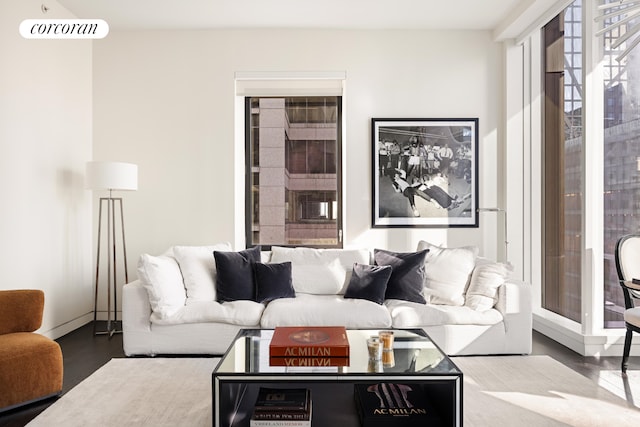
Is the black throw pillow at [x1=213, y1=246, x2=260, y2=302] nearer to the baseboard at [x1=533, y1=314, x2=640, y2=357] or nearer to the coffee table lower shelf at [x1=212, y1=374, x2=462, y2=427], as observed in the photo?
the coffee table lower shelf at [x1=212, y1=374, x2=462, y2=427]

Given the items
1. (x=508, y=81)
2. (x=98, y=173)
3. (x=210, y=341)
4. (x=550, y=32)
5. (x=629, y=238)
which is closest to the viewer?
(x=629, y=238)

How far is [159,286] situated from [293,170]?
2.11m

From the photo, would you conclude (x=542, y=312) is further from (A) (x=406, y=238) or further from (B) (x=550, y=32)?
(B) (x=550, y=32)

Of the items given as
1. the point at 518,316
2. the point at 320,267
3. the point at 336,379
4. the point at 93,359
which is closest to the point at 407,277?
the point at 320,267

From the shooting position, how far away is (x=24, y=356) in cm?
263

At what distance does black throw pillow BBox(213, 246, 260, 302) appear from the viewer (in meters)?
3.80

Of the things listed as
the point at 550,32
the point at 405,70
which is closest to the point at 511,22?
the point at 550,32

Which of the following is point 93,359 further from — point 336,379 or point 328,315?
point 336,379

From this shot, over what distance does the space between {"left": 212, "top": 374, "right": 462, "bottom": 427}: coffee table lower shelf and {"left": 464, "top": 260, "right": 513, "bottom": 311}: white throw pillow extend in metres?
1.45

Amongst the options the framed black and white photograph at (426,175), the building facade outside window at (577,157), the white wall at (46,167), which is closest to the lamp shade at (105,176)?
the white wall at (46,167)

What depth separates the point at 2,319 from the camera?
2857mm

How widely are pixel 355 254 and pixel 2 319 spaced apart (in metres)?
2.64

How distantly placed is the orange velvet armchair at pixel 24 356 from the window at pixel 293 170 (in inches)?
95.4

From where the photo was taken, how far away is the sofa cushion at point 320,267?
4.07m
